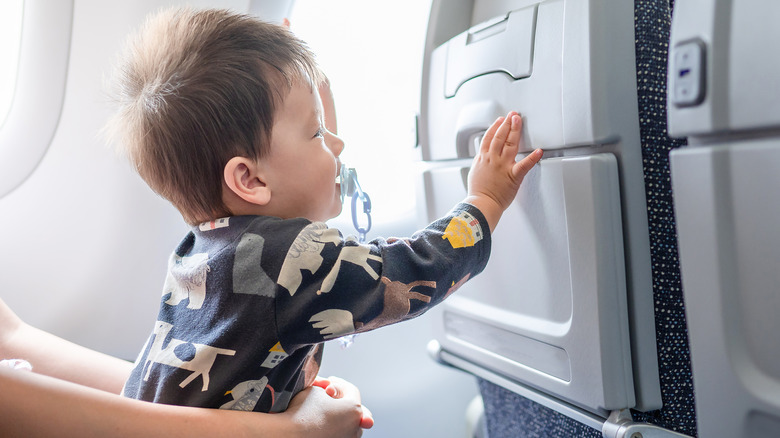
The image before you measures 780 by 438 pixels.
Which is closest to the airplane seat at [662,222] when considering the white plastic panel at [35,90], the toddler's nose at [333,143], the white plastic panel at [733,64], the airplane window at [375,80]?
the white plastic panel at [733,64]

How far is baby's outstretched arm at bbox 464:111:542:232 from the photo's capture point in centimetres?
77

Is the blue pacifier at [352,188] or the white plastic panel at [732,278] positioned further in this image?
the blue pacifier at [352,188]

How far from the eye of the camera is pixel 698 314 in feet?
1.94

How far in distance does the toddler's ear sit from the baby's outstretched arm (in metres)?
0.25

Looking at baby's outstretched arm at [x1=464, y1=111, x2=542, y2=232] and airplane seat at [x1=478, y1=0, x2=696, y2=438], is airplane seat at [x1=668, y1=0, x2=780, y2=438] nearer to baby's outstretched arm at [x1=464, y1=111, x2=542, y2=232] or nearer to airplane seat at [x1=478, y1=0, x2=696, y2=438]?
airplane seat at [x1=478, y1=0, x2=696, y2=438]

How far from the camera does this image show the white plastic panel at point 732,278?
524 millimetres

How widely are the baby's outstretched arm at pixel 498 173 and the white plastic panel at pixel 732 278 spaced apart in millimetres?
222

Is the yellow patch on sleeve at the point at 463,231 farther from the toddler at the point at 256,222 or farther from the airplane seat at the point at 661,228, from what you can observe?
the airplane seat at the point at 661,228

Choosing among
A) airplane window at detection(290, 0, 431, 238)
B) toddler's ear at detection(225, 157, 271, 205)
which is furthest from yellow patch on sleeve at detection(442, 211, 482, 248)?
airplane window at detection(290, 0, 431, 238)

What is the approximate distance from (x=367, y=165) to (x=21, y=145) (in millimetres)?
722

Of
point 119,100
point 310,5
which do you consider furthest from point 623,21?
point 310,5

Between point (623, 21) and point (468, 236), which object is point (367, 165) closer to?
point (468, 236)

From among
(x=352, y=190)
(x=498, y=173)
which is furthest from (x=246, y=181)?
(x=498, y=173)

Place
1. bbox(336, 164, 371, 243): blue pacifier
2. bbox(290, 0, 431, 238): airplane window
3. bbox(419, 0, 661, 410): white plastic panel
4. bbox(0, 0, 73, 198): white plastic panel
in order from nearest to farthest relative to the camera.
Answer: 1. bbox(419, 0, 661, 410): white plastic panel
2. bbox(336, 164, 371, 243): blue pacifier
3. bbox(0, 0, 73, 198): white plastic panel
4. bbox(290, 0, 431, 238): airplane window
